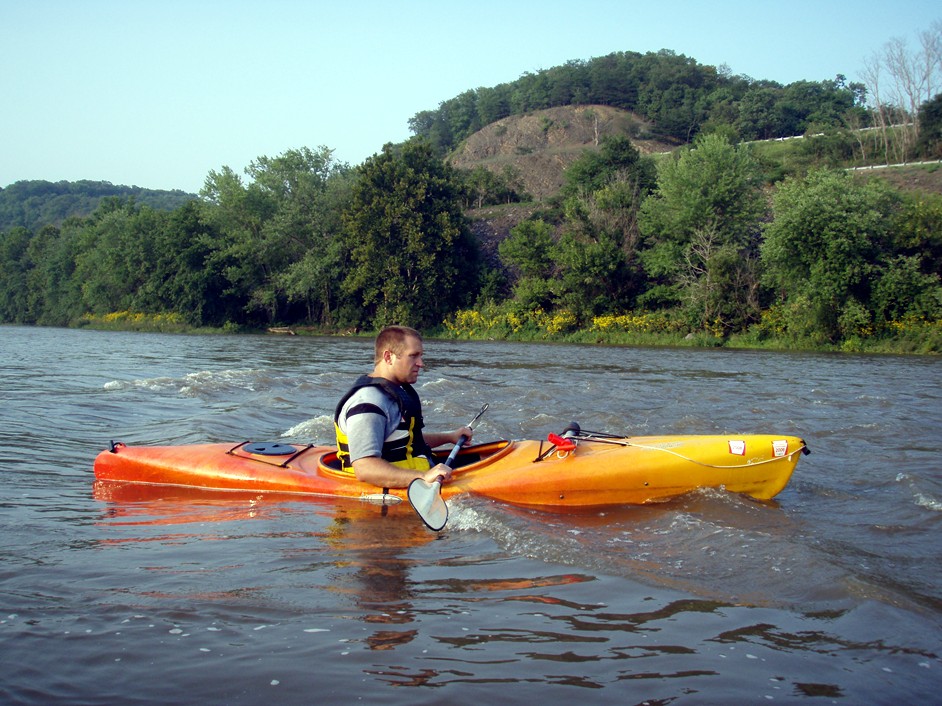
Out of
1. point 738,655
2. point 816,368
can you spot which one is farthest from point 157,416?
point 816,368

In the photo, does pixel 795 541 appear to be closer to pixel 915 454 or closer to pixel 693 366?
pixel 915 454

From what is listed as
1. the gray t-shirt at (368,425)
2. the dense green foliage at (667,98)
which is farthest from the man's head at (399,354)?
the dense green foliage at (667,98)

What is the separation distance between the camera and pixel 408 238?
30.7 m

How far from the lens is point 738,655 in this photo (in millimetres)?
2494

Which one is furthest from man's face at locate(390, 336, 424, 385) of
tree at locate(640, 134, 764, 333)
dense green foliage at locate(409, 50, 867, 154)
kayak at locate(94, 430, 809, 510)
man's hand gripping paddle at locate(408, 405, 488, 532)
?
dense green foliage at locate(409, 50, 867, 154)

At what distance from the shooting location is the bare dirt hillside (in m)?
54.7

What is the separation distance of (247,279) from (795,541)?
32385 mm

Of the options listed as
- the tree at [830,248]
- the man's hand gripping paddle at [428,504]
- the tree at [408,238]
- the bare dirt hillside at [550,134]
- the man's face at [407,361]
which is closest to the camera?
the man's hand gripping paddle at [428,504]

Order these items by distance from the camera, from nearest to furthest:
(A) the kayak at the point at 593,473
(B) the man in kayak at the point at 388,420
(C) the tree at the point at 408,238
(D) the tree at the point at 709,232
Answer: (B) the man in kayak at the point at 388,420 < (A) the kayak at the point at 593,473 < (D) the tree at the point at 709,232 < (C) the tree at the point at 408,238

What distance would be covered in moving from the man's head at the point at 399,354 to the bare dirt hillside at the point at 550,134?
1871 inches

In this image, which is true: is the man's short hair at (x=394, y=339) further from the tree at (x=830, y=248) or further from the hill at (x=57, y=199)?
the hill at (x=57, y=199)

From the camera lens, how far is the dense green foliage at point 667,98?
50312 mm

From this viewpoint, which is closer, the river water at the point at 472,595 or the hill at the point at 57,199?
the river water at the point at 472,595

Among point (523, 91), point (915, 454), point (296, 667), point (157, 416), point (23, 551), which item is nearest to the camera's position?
point (296, 667)
